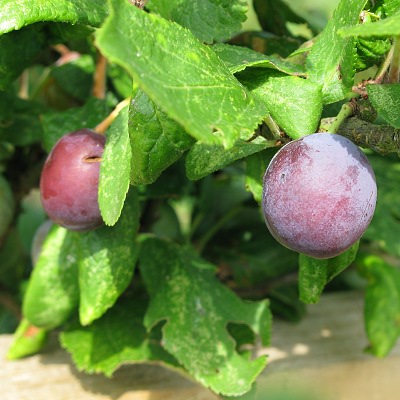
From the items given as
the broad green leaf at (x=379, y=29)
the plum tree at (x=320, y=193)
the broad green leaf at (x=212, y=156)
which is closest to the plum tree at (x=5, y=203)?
the broad green leaf at (x=212, y=156)

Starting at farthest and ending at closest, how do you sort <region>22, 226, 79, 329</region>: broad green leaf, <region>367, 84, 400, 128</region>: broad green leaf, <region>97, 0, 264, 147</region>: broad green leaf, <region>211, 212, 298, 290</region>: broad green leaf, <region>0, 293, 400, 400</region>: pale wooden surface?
1. <region>211, 212, 298, 290</region>: broad green leaf
2. <region>0, 293, 400, 400</region>: pale wooden surface
3. <region>22, 226, 79, 329</region>: broad green leaf
4. <region>367, 84, 400, 128</region>: broad green leaf
5. <region>97, 0, 264, 147</region>: broad green leaf

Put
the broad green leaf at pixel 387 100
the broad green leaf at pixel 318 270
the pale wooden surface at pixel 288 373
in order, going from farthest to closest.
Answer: the pale wooden surface at pixel 288 373 < the broad green leaf at pixel 318 270 < the broad green leaf at pixel 387 100

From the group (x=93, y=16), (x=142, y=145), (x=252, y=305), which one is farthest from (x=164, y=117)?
(x=252, y=305)

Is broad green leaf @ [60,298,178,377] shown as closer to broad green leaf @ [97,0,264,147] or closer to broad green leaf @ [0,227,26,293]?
broad green leaf @ [0,227,26,293]

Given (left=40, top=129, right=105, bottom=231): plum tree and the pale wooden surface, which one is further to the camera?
the pale wooden surface

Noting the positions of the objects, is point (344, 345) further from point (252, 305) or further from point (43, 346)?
point (43, 346)

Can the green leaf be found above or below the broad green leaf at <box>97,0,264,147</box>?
below

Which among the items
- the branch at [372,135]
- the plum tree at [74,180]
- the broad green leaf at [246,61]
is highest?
the broad green leaf at [246,61]

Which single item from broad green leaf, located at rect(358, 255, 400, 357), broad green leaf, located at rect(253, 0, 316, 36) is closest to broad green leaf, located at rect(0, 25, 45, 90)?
broad green leaf, located at rect(253, 0, 316, 36)

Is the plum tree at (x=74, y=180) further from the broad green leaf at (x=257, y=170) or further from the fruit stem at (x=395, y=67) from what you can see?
the fruit stem at (x=395, y=67)

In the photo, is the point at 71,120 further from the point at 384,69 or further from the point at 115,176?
the point at 384,69
